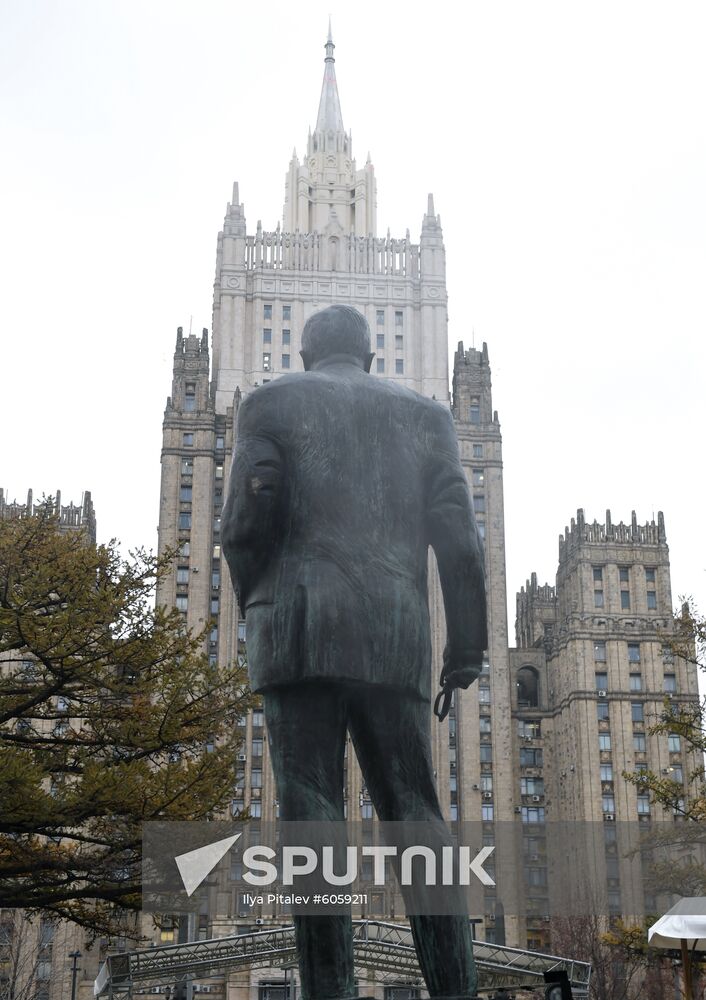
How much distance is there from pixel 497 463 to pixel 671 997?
138 ft

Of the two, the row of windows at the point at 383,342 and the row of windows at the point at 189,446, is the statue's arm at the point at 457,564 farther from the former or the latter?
the row of windows at the point at 383,342

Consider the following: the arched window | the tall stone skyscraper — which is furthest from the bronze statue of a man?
the arched window

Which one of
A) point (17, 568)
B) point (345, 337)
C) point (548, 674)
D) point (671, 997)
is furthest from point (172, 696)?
point (548, 674)

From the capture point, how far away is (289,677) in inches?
208

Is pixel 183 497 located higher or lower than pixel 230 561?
higher

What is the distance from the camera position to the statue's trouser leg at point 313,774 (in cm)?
510

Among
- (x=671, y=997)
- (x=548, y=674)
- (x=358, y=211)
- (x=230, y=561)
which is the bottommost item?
(x=671, y=997)

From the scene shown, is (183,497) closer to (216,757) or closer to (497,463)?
(497,463)

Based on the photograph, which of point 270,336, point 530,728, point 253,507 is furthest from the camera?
point 270,336

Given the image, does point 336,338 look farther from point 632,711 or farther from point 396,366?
point 396,366

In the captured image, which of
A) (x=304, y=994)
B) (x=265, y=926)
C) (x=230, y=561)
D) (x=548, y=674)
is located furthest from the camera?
(x=548, y=674)

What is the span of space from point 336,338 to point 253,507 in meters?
1.19

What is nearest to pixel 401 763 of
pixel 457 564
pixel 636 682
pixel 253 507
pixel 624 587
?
pixel 457 564

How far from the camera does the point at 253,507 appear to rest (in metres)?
5.41
